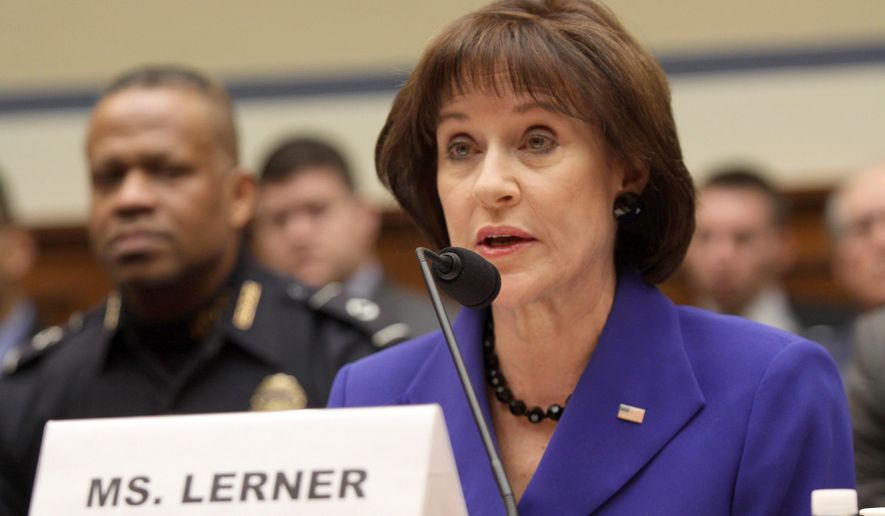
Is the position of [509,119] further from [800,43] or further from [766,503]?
[800,43]

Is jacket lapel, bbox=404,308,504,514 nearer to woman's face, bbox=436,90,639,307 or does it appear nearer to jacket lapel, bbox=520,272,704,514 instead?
jacket lapel, bbox=520,272,704,514

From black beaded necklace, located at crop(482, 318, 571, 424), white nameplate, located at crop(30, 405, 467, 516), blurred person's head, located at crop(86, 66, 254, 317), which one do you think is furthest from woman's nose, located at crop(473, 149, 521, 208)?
blurred person's head, located at crop(86, 66, 254, 317)

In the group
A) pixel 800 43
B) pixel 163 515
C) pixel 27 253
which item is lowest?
pixel 27 253

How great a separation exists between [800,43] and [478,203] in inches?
164

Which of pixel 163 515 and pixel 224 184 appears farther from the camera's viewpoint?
pixel 224 184

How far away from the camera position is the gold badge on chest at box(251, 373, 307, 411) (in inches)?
139

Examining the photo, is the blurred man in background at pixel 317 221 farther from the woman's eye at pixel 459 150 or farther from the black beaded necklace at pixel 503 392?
the woman's eye at pixel 459 150

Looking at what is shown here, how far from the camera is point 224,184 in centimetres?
379

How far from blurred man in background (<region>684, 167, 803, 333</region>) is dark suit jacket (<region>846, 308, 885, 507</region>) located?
1.81 metres

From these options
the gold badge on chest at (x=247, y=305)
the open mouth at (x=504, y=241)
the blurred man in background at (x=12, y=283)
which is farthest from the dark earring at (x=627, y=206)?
the blurred man in background at (x=12, y=283)

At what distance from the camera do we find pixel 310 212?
214 inches

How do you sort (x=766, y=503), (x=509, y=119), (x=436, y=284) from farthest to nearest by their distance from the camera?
(x=509, y=119)
(x=766, y=503)
(x=436, y=284)

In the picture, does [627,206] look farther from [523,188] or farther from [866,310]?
[866,310]

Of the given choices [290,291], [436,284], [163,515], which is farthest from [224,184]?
[163,515]
